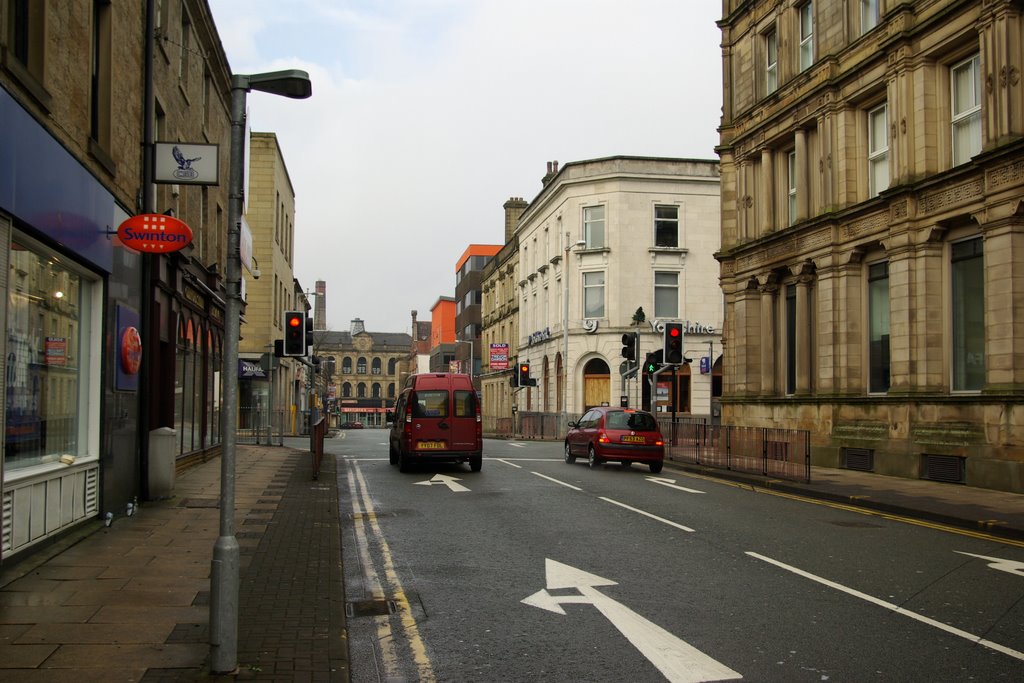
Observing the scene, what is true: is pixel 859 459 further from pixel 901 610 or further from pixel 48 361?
pixel 48 361

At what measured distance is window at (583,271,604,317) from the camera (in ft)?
157

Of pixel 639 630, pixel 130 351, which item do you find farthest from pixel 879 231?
pixel 639 630

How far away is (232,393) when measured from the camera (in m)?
5.97

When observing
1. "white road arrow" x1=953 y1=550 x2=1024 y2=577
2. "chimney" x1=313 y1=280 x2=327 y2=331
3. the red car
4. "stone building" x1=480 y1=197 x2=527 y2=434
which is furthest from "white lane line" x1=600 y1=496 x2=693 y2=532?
"chimney" x1=313 y1=280 x2=327 y2=331

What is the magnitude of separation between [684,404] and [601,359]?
486cm

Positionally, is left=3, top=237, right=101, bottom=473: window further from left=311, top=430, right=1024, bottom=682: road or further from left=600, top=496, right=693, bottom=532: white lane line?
left=600, top=496, right=693, bottom=532: white lane line

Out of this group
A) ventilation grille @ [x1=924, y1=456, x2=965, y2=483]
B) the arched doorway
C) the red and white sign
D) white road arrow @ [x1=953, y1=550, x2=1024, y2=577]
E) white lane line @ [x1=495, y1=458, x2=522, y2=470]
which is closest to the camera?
white road arrow @ [x1=953, y1=550, x2=1024, y2=577]

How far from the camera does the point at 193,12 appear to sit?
19406mm

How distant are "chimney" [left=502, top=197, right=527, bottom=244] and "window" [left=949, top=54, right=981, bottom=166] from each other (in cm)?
5287

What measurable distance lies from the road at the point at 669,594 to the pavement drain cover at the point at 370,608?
0.02 m

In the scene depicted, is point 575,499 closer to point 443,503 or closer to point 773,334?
point 443,503

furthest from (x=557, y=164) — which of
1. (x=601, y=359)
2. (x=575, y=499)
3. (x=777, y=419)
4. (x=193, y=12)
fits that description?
(x=575, y=499)

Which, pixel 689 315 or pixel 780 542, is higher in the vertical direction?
pixel 689 315

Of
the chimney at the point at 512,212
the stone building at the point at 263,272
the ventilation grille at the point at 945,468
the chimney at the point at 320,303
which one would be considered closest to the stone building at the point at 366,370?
the chimney at the point at 320,303
